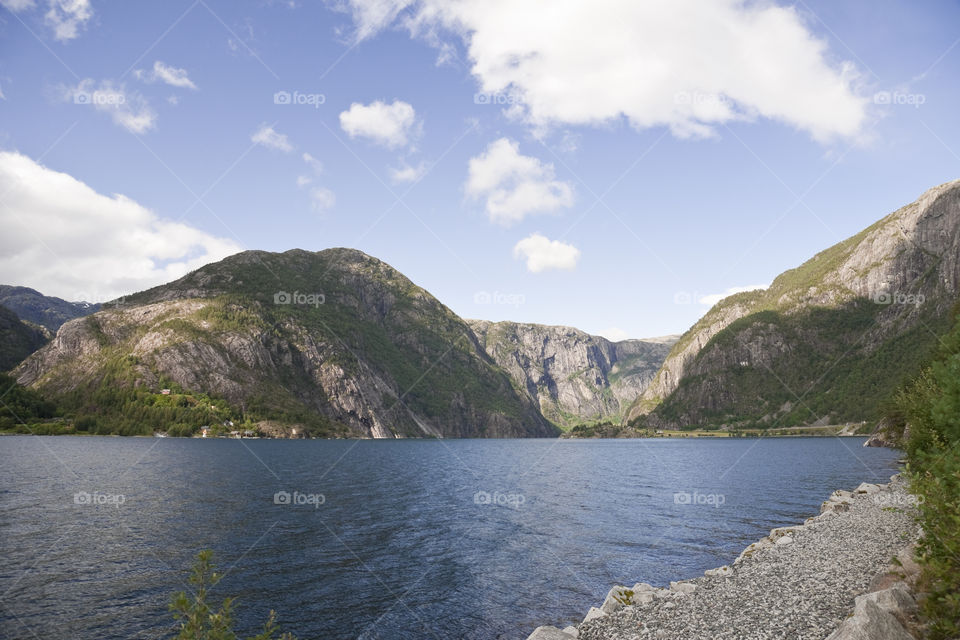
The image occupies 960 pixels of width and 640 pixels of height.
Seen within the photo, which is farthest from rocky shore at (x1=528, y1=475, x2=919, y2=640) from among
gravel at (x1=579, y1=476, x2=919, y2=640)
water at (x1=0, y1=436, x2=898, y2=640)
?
water at (x1=0, y1=436, x2=898, y2=640)

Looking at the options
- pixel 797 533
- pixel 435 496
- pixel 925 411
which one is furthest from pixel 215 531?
pixel 925 411

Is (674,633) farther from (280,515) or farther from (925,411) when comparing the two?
(925,411)

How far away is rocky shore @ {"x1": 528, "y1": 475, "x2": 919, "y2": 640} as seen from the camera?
16.8 metres

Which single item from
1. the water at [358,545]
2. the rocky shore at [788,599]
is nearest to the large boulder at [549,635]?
the rocky shore at [788,599]

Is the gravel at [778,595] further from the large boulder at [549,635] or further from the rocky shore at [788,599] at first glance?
the large boulder at [549,635]

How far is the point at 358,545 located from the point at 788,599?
33022 millimetres

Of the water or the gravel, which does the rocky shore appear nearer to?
the gravel

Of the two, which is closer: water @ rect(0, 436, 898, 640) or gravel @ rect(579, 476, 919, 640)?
gravel @ rect(579, 476, 919, 640)

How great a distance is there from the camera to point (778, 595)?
2355 centimetres

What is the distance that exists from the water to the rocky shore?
4.95 meters

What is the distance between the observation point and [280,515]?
54.5 metres

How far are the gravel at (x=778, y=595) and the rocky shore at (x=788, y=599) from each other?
4 centimetres

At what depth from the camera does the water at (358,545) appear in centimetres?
2823

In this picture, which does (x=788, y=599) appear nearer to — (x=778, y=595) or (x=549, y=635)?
(x=778, y=595)
